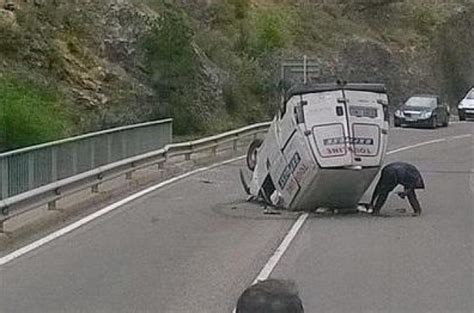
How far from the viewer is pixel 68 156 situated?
59.1 ft

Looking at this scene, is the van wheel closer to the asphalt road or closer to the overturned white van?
the asphalt road

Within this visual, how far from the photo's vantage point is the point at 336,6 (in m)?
63.9

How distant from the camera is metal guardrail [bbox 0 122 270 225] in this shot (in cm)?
1435

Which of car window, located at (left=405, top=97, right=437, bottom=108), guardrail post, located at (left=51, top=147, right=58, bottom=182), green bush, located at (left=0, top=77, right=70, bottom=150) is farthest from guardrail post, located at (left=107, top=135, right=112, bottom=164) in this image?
car window, located at (left=405, top=97, right=437, bottom=108)

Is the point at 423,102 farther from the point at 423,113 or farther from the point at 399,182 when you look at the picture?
the point at 399,182

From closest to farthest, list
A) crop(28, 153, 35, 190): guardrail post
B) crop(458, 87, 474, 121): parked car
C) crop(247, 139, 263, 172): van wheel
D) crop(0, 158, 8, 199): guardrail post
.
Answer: crop(0, 158, 8, 199): guardrail post, crop(28, 153, 35, 190): guardrail post, crop(247, 139, 263, 172): van wheel, crop(458, 87, 474, 121): parked car

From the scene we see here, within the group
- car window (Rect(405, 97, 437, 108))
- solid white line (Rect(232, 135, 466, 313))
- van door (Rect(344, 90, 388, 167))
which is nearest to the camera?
solid white line (Rect(232, 135, 466, 313))

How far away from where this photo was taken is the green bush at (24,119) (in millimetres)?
23375

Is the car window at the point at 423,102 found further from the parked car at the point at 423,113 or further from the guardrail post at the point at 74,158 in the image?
the guardrail post at the point at 74,158

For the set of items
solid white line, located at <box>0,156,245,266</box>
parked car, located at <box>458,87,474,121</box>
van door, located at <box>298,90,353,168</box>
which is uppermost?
van door, located at <box>298,90,353,168</box>

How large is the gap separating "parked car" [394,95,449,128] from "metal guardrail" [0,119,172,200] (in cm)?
2534

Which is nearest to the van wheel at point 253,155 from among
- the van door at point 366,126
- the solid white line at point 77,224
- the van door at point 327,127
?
the solid white line at point 77,224

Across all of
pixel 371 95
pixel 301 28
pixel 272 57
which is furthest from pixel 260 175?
pixel 301 28

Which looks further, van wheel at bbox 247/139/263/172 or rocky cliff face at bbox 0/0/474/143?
rocky cliff face at bbox 0/0/474/143
